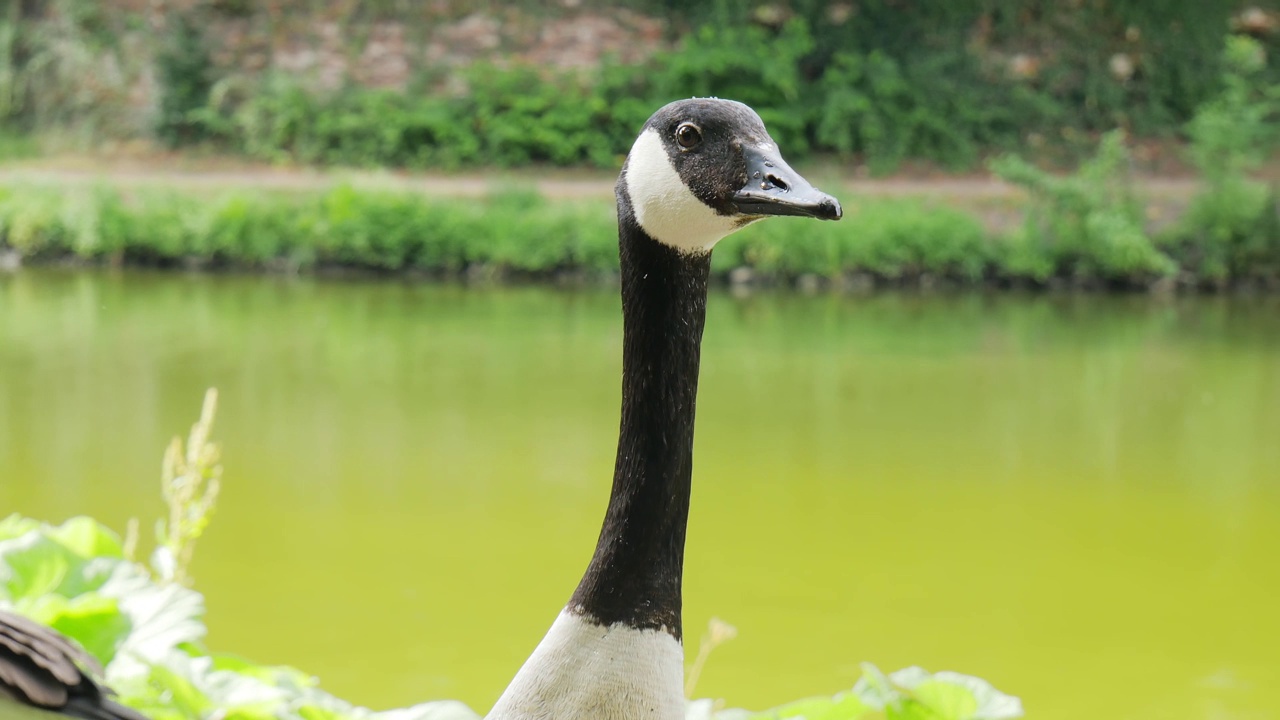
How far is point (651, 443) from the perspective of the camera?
5.51 ft

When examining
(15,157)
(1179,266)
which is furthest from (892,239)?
(15,157)

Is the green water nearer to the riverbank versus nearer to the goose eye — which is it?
the riverbank

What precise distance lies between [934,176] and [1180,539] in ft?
33.1

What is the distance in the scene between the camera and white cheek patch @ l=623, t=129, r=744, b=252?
159 cm

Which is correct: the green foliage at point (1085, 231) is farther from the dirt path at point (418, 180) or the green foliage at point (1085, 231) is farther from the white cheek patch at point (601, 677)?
the white cheek patch at point (601, 677)

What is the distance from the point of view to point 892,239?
1095 cm

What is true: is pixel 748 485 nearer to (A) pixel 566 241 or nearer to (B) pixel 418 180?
(A) pixel 566 241

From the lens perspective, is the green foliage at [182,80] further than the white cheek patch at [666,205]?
Yes

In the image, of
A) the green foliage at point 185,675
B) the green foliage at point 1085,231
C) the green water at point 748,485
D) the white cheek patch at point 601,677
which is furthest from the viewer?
the green foliage at point 1085,231

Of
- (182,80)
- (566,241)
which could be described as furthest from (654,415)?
(182,80)

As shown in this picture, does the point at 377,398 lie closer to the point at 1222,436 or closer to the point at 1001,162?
the point at 1222,436

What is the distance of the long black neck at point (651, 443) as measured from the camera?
1639 millimetres

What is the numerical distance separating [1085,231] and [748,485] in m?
6.71

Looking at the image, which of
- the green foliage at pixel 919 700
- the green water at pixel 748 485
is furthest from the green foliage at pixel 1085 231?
the green foliage at pixel 919 700
